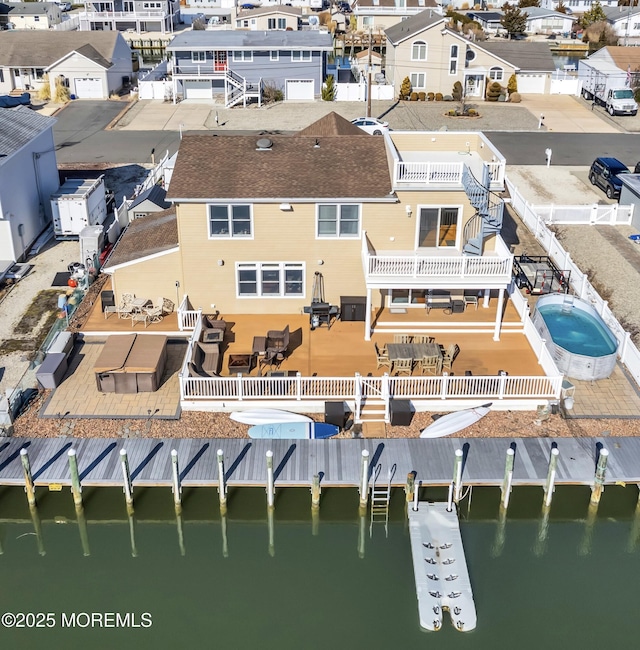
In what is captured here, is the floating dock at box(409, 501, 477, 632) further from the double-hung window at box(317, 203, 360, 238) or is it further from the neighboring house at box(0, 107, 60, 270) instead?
the neighboring house at box(0, 107, 60, 270)

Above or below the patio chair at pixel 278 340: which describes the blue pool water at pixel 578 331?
A: below

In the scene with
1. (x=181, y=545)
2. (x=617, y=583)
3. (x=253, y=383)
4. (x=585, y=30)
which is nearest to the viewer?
(x=617, y=583)

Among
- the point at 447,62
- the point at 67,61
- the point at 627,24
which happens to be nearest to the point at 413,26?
the point at 447,62

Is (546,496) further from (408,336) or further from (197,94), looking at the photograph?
(197,94)

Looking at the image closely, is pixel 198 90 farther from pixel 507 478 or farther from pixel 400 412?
pixel 507 478

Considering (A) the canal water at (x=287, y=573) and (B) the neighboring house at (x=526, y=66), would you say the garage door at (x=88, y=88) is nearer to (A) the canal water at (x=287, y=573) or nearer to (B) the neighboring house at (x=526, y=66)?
(B) the neighboring house at (x=526, y=66)

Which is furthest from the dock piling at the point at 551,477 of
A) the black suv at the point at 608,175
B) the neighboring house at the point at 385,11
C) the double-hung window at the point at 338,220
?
the neighboring house at the point at 385,11

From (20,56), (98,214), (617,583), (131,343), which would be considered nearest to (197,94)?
(20,56)

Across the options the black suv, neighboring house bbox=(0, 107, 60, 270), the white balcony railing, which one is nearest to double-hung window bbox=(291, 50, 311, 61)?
the black suv
